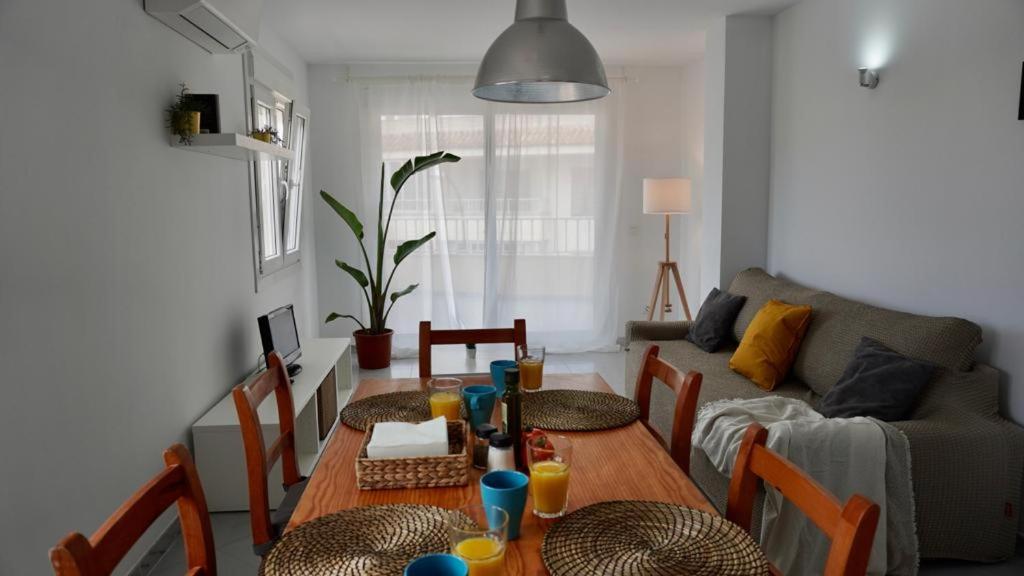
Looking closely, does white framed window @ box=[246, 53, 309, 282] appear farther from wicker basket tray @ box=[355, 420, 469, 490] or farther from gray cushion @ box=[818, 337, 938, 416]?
gray cushion @ box=[818, 337, 938, 416]

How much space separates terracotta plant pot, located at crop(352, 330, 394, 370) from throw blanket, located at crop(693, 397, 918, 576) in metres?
3.80

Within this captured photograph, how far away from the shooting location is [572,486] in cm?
166

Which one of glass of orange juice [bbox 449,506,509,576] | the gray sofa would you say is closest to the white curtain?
the gray sofa

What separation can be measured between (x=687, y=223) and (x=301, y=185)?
129 inches

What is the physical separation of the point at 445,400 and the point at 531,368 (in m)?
0.38

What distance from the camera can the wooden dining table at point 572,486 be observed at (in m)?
1.45

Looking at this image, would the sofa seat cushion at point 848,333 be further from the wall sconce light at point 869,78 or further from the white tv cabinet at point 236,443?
the white tv cabinet at point 236,443

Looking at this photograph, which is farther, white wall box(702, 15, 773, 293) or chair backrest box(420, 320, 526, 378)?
white wall box(702, 15, 773, 293)

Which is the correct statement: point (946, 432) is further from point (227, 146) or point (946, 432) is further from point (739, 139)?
point (227, 146)

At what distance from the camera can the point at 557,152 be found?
21.1 feet

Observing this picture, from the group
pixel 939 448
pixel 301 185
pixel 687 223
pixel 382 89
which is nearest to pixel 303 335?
pixel 301 185

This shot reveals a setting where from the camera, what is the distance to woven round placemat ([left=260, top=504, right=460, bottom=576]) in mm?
1282

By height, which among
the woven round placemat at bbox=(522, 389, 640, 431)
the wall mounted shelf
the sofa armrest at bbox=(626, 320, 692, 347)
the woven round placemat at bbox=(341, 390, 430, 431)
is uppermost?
the wall mounted shelf

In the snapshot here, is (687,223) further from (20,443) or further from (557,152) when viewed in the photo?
(20,443)
